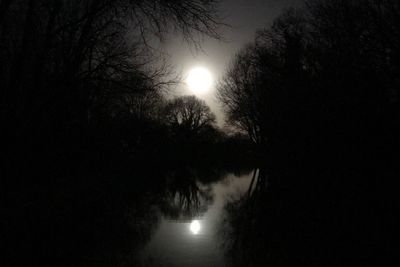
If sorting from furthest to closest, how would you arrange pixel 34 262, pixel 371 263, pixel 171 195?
pixel 171 195, pixel 34 262, pixel 371 263

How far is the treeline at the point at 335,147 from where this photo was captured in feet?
19.6

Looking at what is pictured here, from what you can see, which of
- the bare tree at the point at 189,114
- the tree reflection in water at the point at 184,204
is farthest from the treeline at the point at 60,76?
the bare tree at the point at 189,114

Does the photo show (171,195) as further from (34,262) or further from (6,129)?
(34,262)

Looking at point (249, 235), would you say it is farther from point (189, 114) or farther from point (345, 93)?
point (189, 114)

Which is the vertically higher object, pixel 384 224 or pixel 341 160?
pixel 341 160

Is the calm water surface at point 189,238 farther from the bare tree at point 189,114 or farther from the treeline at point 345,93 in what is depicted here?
the bare tree at point 189,114

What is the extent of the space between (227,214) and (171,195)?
5.25 meters

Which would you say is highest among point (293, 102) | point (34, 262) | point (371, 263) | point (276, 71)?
point (276, 71)

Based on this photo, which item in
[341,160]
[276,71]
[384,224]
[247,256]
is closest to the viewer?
[247,256]

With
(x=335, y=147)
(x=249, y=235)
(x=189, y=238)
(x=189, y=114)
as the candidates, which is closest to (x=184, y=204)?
(x=189, y=238)

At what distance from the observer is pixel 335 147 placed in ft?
44.5

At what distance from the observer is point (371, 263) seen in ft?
15.5

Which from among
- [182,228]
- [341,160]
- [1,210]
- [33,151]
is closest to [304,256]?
[182,228]

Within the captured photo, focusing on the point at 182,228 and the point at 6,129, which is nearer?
the point at 182,228
